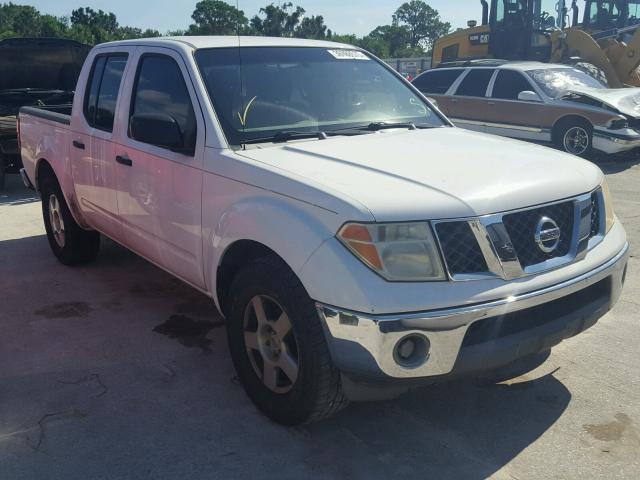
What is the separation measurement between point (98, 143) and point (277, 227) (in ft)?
7.58

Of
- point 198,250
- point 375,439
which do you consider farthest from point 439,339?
point 198,250

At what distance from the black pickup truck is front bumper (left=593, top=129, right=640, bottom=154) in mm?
8168

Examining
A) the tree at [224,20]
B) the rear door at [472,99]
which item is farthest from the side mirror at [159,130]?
the rear door at [472,99]

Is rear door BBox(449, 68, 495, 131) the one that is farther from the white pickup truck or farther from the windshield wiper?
the windshield wiper

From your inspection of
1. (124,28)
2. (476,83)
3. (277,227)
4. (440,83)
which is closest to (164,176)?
(277,227)

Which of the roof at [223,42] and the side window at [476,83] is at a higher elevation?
the roof at [223,42]

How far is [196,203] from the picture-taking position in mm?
3686

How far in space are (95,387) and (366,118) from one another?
223 centimetres

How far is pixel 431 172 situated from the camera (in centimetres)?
315

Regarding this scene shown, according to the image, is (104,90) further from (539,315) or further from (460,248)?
(539,315)

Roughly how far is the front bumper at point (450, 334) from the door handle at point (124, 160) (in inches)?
81.6

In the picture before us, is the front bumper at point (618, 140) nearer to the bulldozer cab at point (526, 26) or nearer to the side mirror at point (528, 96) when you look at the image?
the side mirror at point (528, 96)

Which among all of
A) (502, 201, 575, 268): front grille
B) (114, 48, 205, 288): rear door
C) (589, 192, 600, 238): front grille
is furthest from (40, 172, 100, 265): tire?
(589, 192, 600, 238): front grille

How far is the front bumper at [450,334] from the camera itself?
268 cm
